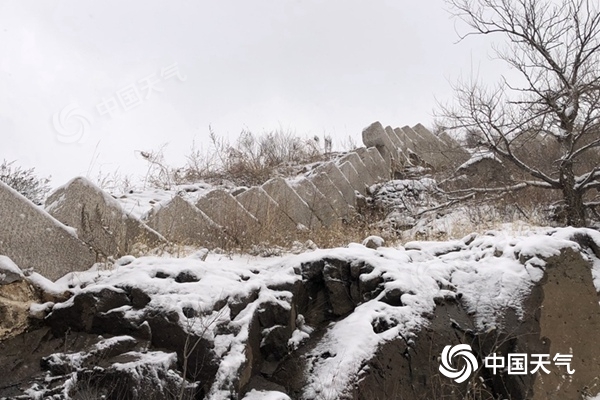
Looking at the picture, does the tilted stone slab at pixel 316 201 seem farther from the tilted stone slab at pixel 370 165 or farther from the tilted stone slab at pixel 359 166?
the tilted stone slab at pixel 370 165

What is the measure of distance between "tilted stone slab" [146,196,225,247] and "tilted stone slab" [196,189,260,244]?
0.47ft

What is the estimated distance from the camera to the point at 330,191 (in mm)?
7668

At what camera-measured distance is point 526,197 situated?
7555 mm

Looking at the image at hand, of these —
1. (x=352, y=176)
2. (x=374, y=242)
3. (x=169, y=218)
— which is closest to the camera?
(x=374, y=242)

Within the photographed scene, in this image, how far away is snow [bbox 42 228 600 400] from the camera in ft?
9.62

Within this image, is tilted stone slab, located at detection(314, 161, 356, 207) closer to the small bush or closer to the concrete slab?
the concrete slab

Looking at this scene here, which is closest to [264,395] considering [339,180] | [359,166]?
[339,180]

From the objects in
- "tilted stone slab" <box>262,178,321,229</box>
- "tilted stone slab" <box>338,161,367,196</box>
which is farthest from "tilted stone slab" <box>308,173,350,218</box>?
"tilted stone slab" <box>262,178,321,229</box>

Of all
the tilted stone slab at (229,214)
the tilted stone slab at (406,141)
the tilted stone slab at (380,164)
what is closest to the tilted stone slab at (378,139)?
the tilted stone slab at (380,164)

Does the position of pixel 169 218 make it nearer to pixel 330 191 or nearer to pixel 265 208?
pixel 265 208

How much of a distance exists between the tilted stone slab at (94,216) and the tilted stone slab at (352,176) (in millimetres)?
4966

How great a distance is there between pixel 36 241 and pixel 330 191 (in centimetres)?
491

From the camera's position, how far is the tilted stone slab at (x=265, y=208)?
5699 mm

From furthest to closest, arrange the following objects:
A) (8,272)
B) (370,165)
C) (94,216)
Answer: (370,165)
(94,216)
(8,272)
